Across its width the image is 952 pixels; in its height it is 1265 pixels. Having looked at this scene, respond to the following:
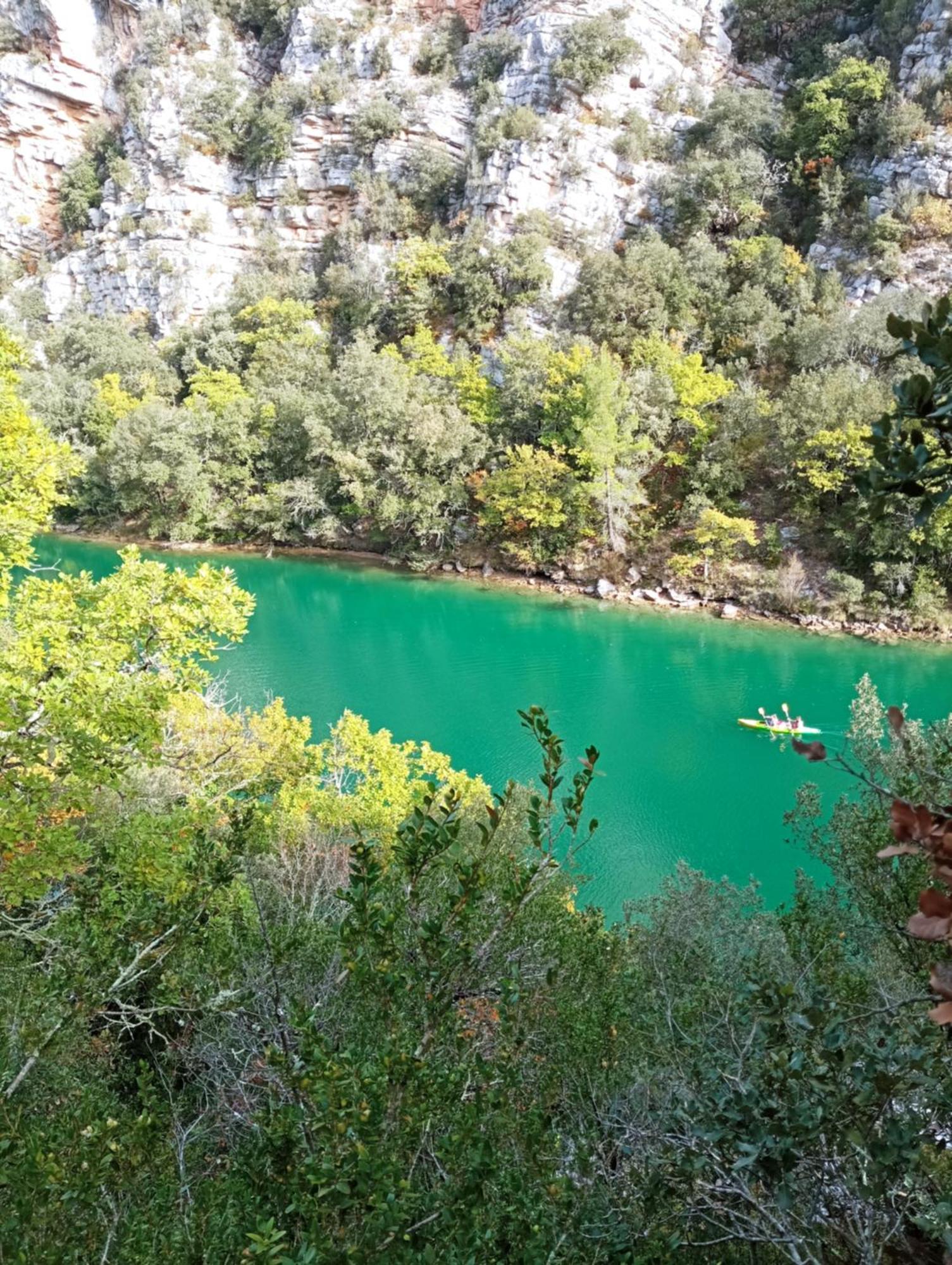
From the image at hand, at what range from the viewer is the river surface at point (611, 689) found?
13.7m

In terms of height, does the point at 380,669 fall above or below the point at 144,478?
below

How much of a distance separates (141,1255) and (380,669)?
61.0ft

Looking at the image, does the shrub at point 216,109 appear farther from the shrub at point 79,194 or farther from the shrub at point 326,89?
the shrub at point 79,194

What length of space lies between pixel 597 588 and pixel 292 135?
1344 inches

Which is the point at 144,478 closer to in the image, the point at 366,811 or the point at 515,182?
the point at 515,182

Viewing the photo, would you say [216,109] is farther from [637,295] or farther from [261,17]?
[637,295]

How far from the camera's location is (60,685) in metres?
5.17

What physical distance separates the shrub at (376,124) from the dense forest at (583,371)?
14 centimetres

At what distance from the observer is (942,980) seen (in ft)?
3.42

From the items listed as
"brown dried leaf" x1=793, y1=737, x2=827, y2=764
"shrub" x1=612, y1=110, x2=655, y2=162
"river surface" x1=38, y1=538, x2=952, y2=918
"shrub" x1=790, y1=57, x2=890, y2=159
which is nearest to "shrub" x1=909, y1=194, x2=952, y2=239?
"shrub" x1=790, y1=57, x2=890, y2=159

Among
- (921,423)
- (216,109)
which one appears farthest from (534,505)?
(216,109)

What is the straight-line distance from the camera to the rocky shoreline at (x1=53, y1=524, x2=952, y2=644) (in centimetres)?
2225

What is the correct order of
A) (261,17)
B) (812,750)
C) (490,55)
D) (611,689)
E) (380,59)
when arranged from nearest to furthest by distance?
(812,750) < (611,689) < (490,55) < (380,59) < (261,17)

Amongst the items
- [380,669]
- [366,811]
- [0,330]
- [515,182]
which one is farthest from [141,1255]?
[515,182]
